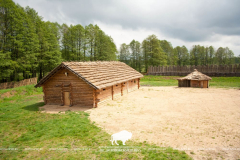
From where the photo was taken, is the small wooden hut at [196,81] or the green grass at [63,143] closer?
the green grass at [63,143]

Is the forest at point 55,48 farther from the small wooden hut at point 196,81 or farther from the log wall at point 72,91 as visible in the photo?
the small wooden hut at point 196,81

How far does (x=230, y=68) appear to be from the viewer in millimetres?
34906

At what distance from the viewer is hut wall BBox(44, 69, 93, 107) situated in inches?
536

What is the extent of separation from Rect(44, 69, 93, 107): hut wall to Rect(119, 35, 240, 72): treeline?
3997 cm

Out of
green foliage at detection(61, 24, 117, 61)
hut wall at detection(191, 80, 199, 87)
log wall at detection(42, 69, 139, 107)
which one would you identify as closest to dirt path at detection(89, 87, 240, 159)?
log wall at detection(42, 69, 139, 107)

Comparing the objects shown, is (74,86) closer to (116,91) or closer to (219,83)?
(116,91)

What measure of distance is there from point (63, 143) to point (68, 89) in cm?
784

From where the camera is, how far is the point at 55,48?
32.5 meters

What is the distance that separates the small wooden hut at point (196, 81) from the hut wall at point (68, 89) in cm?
1763

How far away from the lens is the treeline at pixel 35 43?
2255cm

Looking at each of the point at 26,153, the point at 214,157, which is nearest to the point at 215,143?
the point at 214,157

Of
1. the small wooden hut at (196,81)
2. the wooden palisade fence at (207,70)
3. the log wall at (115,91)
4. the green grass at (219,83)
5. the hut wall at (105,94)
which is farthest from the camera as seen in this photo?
the wooden palisade fence at (207,70)

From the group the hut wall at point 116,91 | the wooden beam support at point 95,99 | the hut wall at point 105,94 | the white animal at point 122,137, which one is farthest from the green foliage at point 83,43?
the white animal at point 122,137

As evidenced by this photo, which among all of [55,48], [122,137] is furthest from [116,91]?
[55,48]
